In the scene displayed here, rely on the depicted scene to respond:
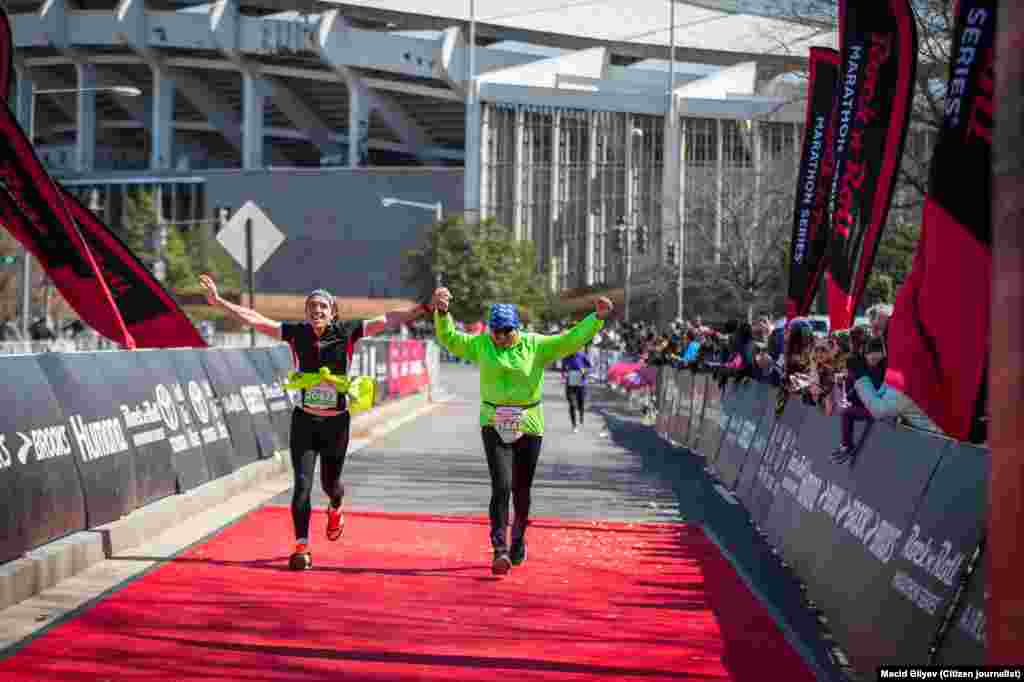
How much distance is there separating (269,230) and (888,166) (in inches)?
394

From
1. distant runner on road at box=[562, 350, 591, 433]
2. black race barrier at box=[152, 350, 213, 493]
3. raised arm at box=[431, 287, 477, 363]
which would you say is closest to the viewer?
raised arm at box=[431, 287, 477, 363]

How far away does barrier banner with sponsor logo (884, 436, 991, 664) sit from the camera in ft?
18.6

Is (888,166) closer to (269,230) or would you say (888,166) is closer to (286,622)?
(286,622)

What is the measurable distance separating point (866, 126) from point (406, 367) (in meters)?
23.0

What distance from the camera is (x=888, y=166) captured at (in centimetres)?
1223

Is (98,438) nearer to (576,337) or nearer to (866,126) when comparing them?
(576,337)

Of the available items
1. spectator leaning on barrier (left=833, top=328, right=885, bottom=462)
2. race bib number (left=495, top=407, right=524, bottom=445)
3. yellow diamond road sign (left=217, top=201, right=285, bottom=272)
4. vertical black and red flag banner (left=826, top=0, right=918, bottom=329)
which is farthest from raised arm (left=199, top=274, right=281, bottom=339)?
yellow diamond road sign (left=217, top=201, right=285, bottom=272)

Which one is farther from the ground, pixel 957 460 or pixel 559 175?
pixel 559 175

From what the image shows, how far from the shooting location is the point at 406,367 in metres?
34.9

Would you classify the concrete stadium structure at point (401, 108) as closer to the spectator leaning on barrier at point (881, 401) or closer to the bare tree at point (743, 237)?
the bare tree at point (743, 237)

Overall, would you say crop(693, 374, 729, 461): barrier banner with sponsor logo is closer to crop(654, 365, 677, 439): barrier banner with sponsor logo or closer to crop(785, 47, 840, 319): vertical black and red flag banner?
crop(785, 47, 840, 319): vertical black and red flag banner

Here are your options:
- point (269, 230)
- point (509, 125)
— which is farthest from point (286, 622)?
point (509, 125)

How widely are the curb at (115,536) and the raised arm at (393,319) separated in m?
2.28

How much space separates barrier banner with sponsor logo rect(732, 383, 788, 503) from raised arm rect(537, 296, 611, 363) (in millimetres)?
3403
